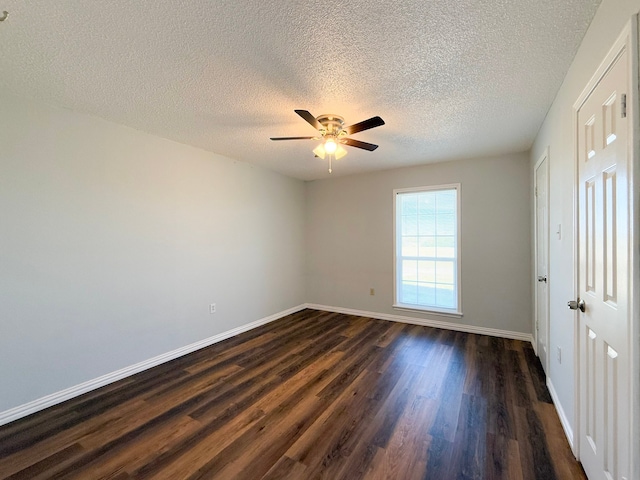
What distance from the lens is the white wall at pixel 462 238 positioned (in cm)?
367

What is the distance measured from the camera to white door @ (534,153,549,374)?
2.59 metres

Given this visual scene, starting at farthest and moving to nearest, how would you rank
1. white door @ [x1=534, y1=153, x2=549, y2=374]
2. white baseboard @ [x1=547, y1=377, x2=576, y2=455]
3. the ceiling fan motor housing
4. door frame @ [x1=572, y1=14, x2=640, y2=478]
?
white door @ [x1=534, y1=153, x2=549, y2=374] < the ceiling fan motor housing < white baseboard @ [x1=547, y1=377, x2=576, y2=455] < door frame @ [x1=572, y1=14, x2=640, y2=478]

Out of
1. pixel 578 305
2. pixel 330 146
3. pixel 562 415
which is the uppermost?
pixel 330 146

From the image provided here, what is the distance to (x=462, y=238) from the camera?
4.01 meters

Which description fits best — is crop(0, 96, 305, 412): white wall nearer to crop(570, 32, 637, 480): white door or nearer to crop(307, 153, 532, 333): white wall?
crop(307, 153, 532, 333): white wall

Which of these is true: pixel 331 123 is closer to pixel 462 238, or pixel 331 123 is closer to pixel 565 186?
pixel 565 186

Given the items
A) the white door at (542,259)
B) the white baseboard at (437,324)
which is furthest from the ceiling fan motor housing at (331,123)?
the white baseboard at (437,324)

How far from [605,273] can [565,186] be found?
0.91m

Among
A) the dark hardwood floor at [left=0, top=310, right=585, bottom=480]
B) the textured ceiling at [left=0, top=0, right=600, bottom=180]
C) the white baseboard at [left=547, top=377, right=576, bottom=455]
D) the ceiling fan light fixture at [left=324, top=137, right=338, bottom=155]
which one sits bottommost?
the dark hardwood floor at [left=0, top=310, right=585, bottom=480]

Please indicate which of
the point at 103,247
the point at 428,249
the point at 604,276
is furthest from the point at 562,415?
the point at 103,247

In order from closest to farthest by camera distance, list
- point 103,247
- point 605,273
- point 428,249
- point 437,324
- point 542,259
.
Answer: point 605,273
point 103,247
point 542,259
point 437,324
point 428,249

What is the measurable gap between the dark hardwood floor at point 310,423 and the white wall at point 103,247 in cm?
42

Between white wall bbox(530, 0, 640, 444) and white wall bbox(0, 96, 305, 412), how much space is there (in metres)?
3.57

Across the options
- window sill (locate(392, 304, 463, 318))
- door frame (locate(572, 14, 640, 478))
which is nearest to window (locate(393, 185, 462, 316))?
window sill (locate(392, 304, 463, 318))
